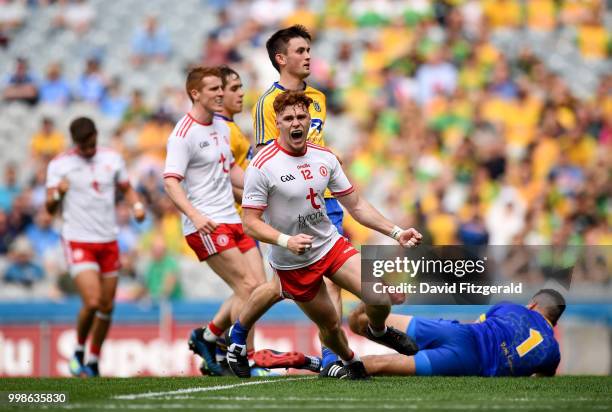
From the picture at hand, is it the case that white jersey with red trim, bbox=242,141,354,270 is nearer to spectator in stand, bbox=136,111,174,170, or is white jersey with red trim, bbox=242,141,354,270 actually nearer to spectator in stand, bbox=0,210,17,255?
spectator in stand, bbox=0,210,17,255

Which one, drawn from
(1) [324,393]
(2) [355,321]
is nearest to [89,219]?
(2) [355,321]

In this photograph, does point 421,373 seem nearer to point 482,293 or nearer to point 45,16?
point 482,293

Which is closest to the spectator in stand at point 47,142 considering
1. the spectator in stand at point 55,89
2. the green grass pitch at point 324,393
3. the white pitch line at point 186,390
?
the spectator in stand at point 55,89

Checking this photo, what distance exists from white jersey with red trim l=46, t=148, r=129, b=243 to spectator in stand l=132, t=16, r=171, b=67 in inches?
426

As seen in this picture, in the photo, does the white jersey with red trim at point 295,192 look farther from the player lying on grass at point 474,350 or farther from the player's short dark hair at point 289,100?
the player lying on grass at point 474,350

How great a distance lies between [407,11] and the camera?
70.2 feet

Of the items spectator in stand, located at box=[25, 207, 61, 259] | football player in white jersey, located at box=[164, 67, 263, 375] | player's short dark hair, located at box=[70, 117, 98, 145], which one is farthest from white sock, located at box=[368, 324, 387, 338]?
spectator in stand, located at box=[25, 207, 61, 259]

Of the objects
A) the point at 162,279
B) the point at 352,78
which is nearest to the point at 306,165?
the point at 162,279

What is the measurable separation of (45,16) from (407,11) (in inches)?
Result: 312

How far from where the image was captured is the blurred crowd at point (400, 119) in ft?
55.1

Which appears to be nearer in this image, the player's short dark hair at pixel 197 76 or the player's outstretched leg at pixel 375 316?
the player's outstretched leg at pixel 375 316

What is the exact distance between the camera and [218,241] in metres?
10.3

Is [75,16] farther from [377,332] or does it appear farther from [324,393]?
[324,393]

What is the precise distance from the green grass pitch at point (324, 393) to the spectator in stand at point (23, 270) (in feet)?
23.2
